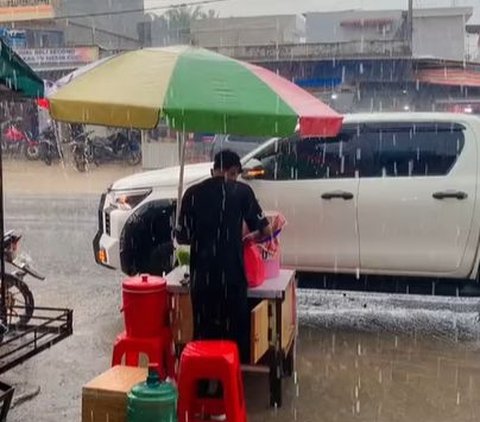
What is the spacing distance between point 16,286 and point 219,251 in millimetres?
2485

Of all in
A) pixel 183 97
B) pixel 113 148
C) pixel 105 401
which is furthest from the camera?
pixel 113 148

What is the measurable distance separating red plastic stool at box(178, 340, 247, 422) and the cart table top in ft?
2.15

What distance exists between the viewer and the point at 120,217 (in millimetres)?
7379

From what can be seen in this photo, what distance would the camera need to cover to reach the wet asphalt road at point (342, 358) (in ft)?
17.3

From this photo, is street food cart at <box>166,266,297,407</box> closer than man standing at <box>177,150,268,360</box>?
No

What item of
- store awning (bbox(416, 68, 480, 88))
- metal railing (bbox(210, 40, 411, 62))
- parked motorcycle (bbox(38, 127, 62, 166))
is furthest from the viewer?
parked motorcycle (bbox(38, 127, 62, 166))

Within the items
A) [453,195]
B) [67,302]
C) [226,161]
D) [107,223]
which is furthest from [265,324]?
[67,302]

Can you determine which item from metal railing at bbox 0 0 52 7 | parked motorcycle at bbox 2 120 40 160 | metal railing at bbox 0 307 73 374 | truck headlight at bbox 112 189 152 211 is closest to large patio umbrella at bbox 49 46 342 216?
metal railing at bbox 0 307 73 374

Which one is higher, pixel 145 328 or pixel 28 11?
pixel 28 11

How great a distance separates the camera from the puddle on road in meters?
5.20

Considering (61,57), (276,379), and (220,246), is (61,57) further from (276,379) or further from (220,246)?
(276,379)

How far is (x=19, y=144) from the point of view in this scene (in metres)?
27.1

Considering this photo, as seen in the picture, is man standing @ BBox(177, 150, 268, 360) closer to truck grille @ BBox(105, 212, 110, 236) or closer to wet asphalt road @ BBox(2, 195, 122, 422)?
wet asphalt road @ BBox(2, 195, 122, 422)

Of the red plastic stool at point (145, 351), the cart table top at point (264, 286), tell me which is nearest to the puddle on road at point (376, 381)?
the red plastic stool at point (145, 351)
